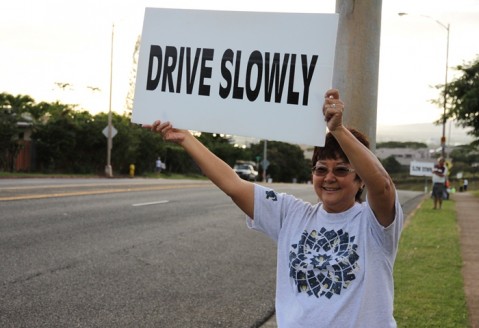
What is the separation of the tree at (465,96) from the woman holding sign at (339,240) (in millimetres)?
25923

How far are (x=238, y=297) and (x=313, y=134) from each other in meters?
4.40

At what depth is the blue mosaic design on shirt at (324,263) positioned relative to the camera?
242 cm

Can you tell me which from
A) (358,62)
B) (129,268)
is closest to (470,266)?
(129,268)

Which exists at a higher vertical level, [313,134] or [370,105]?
[370,105]

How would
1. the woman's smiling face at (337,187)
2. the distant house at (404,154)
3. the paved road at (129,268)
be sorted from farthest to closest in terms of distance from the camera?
1. the distant house at (404,154)
2. the paved road at (129,268)
3. the woman's smiling face at (337,187)

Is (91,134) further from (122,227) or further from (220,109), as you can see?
(220,109)

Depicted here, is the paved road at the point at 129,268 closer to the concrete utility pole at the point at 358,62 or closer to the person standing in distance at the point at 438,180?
the concrete utility pole at the point at 358,62

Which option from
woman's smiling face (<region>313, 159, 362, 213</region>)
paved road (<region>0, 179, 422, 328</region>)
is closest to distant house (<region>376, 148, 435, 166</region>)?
paved road (<region>0, 179, 422, 328</region>)

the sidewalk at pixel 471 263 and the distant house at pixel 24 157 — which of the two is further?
the distant house at pixel 24 157

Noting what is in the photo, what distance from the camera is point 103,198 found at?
56.3ft

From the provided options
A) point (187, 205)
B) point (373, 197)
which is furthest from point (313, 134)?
point (187, 205)

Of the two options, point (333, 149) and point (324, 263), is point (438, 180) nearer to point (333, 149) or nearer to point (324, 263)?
point (333, 149)

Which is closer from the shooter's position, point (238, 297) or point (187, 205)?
point (238, 297)

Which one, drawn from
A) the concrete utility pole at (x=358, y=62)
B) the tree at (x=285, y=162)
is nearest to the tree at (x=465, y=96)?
the concrete utility pole at (x=358, y=62)
